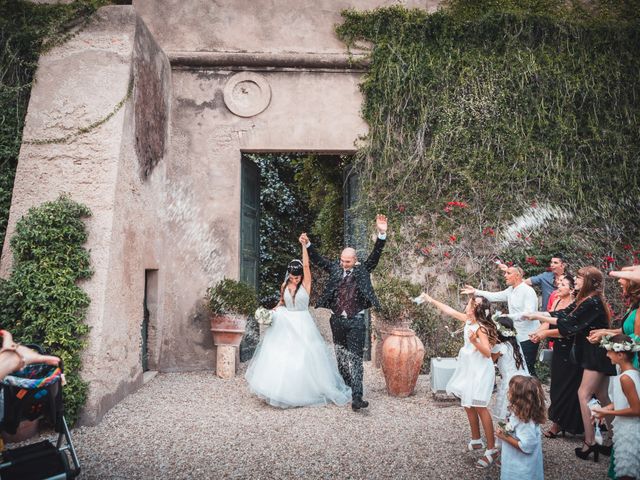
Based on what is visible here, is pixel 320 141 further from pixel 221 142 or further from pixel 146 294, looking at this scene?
pixel 146 294

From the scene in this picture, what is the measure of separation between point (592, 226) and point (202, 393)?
259 inches

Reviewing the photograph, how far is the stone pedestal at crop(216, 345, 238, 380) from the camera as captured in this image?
7141 millimetres

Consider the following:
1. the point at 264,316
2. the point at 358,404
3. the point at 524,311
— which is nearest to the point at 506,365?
the point at 524,311

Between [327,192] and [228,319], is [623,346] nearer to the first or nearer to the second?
[228,319]

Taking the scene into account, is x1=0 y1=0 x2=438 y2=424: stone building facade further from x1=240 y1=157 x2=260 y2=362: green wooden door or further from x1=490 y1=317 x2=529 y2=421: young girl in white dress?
x1=490 y1=317 x2=529 y2=421: young girl in white dress

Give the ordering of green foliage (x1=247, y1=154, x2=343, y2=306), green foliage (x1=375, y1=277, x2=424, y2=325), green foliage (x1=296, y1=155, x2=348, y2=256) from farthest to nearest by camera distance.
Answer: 1. green foliage (x1=247, y1=154, x2=343, y2=306)
2. green foliage (x1=296, y1=155, x2=348, y2=256)
3. green foliage (x1=375, y1=277, x2=424, y2=325)

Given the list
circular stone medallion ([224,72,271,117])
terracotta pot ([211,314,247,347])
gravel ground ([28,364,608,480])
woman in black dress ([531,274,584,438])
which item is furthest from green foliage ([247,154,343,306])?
woman in black dress ([531,274,584,438])

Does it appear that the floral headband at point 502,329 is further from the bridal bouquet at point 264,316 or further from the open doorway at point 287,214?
the open doorway at point 287,214

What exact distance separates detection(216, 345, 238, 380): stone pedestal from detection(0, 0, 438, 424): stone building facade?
0.45 meters

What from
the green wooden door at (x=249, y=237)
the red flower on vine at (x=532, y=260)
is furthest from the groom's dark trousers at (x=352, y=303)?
the red flower on vine at (x=532, y=260)

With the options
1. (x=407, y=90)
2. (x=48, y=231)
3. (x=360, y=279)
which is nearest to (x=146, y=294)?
(x=48, y=231)

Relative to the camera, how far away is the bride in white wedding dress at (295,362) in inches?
222

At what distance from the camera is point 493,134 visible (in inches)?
312

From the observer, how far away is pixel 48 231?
5160mm
